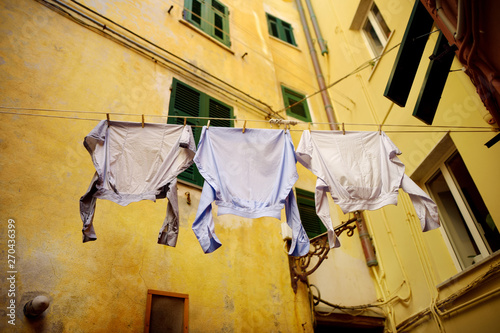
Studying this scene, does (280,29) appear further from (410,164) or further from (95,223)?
(95,223)

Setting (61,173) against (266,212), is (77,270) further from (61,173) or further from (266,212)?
(266,212)

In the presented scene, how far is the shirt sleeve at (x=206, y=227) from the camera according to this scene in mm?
3684

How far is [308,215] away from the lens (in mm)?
7465

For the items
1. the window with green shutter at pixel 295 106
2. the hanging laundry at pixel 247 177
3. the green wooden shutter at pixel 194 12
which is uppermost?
the green wooden shutter at pixel 194 12

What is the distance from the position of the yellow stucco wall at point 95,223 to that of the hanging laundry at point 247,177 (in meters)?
1.32

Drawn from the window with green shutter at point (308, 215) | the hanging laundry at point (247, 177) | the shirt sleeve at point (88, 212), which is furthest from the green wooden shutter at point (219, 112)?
the shirt sleeve at point (88, 212)

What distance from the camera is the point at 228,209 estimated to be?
4012mm

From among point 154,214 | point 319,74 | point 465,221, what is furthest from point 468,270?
point 319,74

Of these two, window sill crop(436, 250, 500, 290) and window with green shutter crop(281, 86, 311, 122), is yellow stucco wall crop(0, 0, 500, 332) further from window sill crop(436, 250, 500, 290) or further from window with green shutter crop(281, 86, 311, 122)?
window with green shutter crop(281, 86, 311, 122)

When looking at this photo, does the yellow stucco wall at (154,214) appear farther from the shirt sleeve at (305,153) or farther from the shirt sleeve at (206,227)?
the shirt sleeve at (305,153)

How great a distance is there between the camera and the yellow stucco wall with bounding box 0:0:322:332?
398cm

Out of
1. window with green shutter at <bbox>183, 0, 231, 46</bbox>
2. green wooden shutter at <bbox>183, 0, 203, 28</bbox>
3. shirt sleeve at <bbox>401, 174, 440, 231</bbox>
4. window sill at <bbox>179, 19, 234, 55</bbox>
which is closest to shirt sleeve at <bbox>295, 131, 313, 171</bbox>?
shirt sleeve at <bbox>401, 174, 440, 231</bbox>

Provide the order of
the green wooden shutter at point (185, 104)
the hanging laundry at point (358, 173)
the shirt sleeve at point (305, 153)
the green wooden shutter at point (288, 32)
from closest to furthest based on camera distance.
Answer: the hanging laundry at point (358, 173), the shirt sleeve at point (305, 153), the green wooden shutter at point (185, 104), the green wooden shutter at point (288, 32)

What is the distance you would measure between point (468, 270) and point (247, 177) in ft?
11.4
